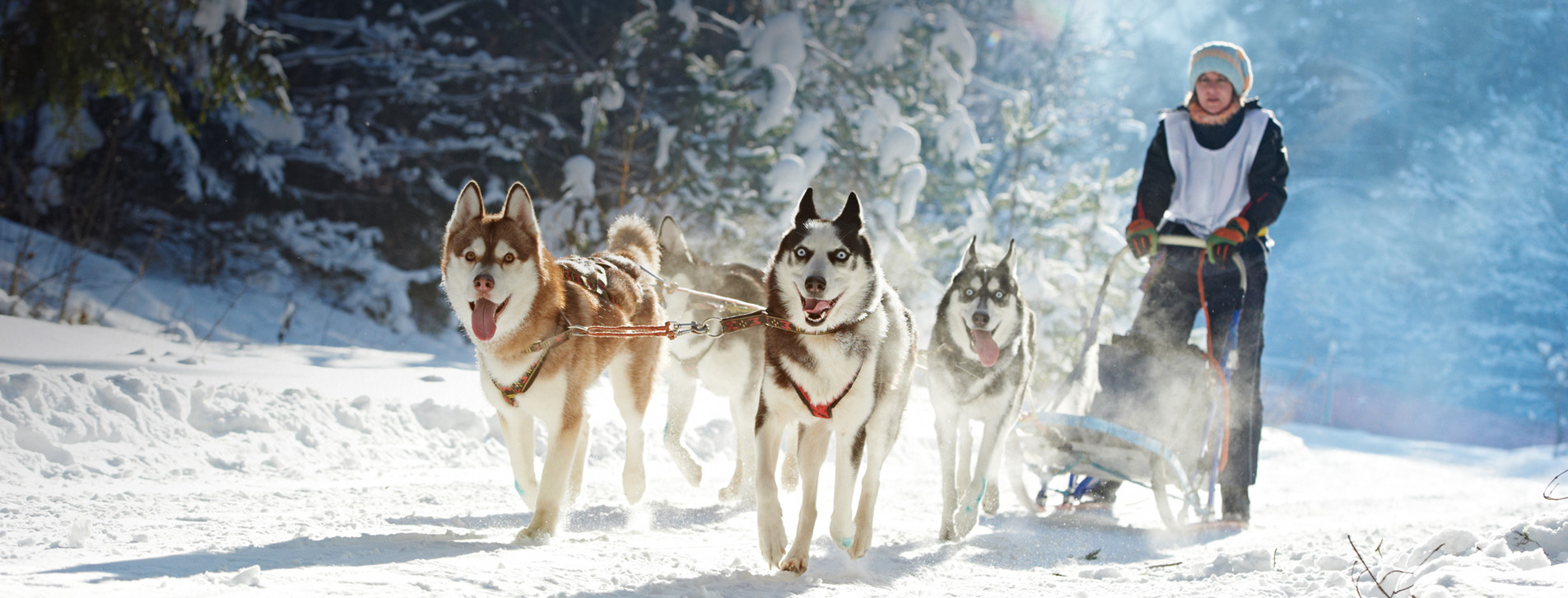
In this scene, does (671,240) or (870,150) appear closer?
(671,240)

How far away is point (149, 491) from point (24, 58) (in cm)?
621

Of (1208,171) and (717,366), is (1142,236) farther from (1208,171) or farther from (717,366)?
(717,366)

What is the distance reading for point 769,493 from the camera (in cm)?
301

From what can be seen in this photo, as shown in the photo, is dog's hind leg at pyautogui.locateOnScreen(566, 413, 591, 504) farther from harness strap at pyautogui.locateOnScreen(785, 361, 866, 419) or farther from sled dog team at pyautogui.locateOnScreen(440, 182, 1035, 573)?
harness strap at pyautogui.locateOnScreen(785, 361, 866, 419)

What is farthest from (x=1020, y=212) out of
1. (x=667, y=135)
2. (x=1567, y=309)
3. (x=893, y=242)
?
(x=1567, y=309)

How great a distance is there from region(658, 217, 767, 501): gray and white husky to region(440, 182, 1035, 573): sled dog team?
49 centimetres

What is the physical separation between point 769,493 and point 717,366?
2.07m

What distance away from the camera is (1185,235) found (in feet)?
16.5

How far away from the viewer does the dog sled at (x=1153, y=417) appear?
455cm

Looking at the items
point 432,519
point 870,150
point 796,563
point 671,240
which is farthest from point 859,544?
point 870,150

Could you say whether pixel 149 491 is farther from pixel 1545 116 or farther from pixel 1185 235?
pixel 1545 116

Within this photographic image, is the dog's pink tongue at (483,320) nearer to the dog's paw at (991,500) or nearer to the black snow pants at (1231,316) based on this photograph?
the dog's paw at (991,500)

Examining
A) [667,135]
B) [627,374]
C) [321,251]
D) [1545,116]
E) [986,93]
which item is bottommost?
[627,374]

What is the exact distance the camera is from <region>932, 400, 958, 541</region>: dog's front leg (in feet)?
13.4
